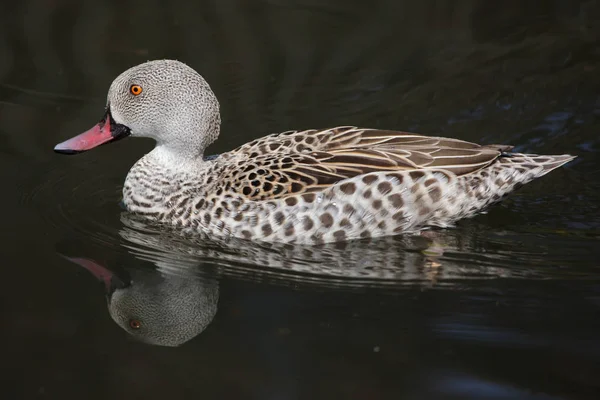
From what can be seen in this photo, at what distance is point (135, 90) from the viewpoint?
800 centimetres

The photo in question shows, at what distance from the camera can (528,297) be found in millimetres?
6699

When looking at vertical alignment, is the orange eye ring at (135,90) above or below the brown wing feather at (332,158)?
above

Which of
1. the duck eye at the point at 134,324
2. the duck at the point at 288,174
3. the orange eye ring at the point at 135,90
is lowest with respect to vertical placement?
the duck eye at the point at 134,324

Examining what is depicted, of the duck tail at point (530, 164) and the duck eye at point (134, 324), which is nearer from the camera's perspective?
the duck eye at point (134, 324)

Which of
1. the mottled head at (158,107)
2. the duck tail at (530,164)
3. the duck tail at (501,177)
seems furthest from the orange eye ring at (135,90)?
the duck tail at (530,164)

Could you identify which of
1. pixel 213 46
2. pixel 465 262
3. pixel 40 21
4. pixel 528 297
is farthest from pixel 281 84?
pixel 528 297

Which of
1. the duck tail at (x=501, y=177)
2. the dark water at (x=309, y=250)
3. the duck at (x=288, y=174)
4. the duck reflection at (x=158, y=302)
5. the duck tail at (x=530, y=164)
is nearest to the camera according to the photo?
the dark water at (x=309, y=250)

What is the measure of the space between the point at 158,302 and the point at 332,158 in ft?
6.08

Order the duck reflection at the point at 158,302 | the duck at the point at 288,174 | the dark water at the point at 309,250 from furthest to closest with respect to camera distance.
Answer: the duck at the point at 288,174 < the duck reflection at the point at 158,302 < the dark water at the point at 309,250

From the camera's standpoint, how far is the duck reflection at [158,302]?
6395 millimetres

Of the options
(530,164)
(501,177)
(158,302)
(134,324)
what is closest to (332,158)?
(501,177)

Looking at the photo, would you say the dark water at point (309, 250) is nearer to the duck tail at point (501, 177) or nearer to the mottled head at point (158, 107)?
the duck tail at point (501, 177)

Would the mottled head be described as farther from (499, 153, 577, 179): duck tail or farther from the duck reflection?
(499, 153, 577, 179): duck tail

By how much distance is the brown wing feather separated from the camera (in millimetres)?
7711
